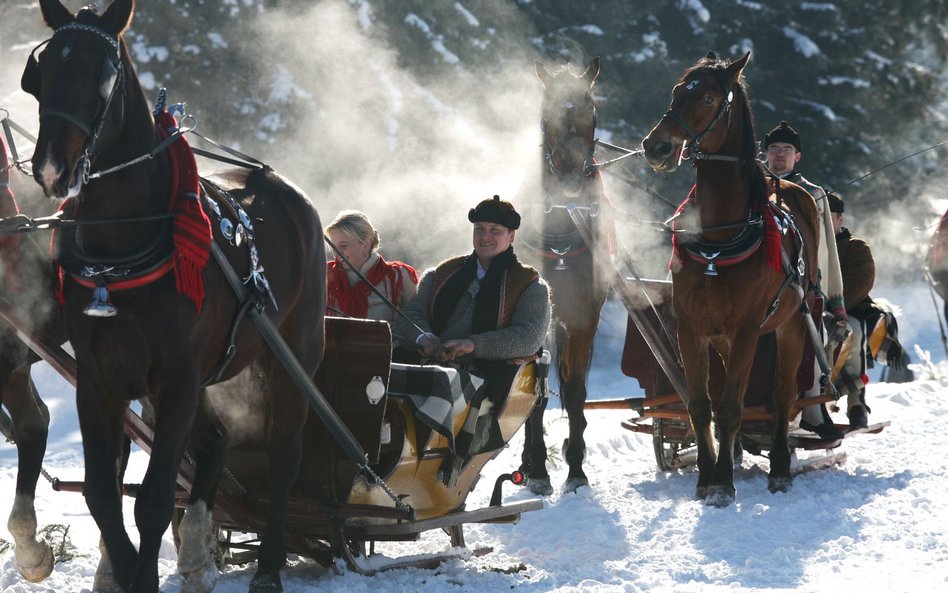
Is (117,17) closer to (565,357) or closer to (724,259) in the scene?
(724,259)

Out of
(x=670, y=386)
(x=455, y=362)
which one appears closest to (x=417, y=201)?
(x=670, y=386)

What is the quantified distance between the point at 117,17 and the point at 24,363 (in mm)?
2020

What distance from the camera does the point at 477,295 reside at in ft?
21.7

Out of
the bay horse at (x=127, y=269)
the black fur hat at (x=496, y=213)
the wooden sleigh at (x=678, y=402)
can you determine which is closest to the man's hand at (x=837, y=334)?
the wooden sleigh at (x=678, y=402)

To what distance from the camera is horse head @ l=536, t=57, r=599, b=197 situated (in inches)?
328

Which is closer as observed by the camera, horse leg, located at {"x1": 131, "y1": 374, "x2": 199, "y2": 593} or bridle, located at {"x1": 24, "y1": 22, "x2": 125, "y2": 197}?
bridle, located at {"x1": 24, "y1": 22, "x2": 125, "y2": 197}

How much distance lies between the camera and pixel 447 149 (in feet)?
57.6

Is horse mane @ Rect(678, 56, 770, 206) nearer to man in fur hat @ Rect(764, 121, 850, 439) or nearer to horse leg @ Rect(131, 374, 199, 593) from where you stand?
man in fur hat @ Rect(764, 121, 850, 439)

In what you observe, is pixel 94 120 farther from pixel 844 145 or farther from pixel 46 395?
pixel 844 145

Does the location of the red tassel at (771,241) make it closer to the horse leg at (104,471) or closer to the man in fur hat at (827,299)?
the man in fur hat at (827,299)

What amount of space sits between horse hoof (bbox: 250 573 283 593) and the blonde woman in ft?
6.87

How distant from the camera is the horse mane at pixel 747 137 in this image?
779 centimetres

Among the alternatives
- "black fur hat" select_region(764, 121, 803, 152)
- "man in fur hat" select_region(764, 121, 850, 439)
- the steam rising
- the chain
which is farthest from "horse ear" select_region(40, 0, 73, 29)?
the steam rising

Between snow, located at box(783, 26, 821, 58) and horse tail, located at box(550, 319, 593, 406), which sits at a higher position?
snow, located at box(783, 26, 821, 58)
